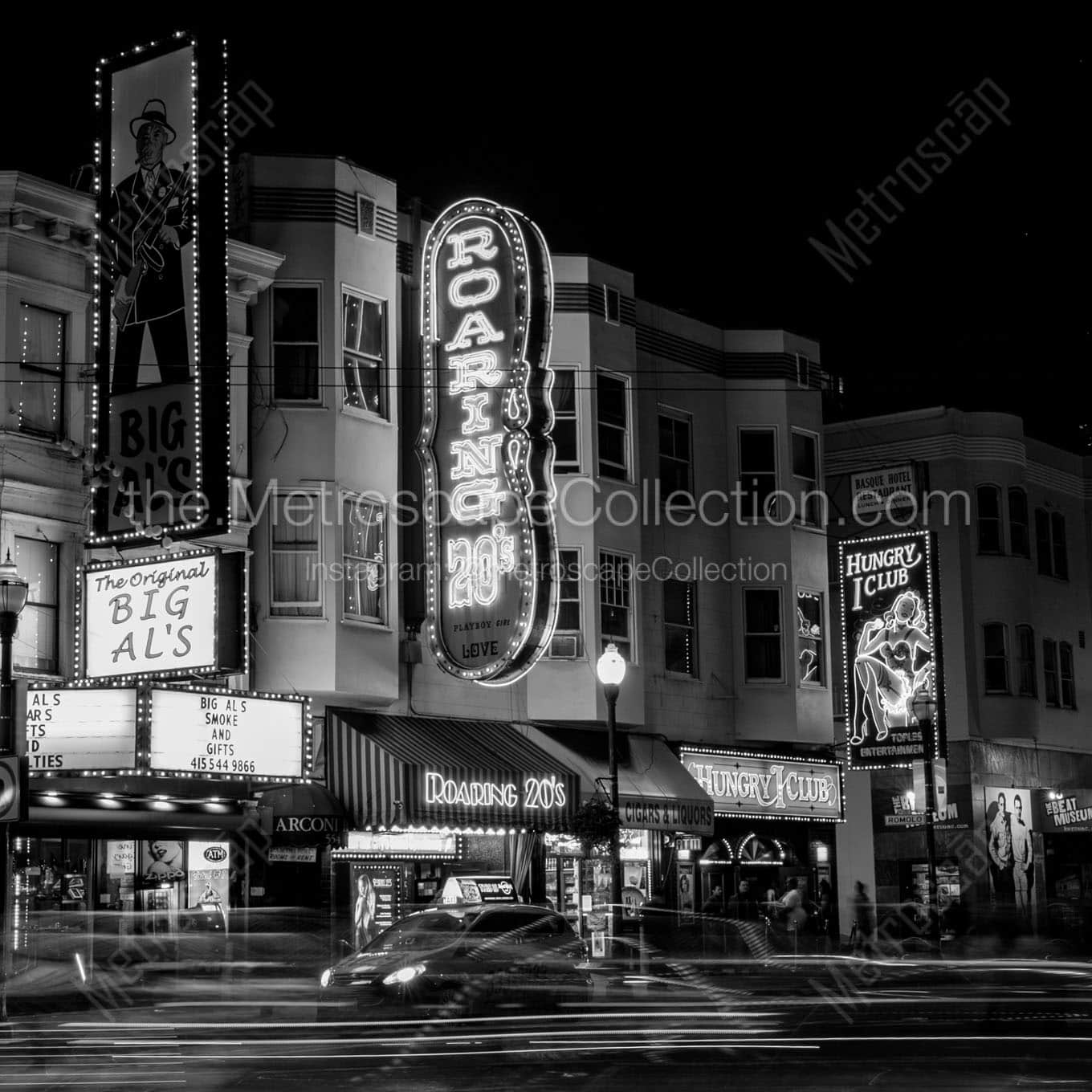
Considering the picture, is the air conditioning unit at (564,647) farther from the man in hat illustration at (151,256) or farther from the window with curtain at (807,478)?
the man in hat illustration at (151,256)

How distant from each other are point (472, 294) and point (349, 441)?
3194mm

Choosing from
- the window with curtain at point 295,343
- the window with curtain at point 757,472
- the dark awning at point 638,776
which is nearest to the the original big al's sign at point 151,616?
the window with curtain at point 295,343

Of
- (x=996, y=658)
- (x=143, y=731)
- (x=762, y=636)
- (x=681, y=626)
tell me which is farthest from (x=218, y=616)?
(x=996, y=658)

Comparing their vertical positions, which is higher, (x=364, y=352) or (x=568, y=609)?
(x=364, y=352)

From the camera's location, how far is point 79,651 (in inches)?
969

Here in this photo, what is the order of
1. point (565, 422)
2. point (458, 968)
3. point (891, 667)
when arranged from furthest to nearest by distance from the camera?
point (891, 667) → point (565, 422) → point (458, 968)

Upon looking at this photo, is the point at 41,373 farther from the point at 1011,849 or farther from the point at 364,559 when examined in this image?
the point at 1011,849

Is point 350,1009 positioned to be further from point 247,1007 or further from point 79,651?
point 79,651

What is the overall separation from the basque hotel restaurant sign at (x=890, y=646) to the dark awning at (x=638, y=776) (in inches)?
208

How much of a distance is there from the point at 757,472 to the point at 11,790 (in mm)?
20325

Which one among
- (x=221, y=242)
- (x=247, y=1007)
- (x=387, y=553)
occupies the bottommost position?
(x=247, y=1007)

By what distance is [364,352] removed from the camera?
29750 millimetres

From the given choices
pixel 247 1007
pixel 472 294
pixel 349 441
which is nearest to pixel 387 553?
pixel 349 441

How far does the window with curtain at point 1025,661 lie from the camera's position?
44219mm
